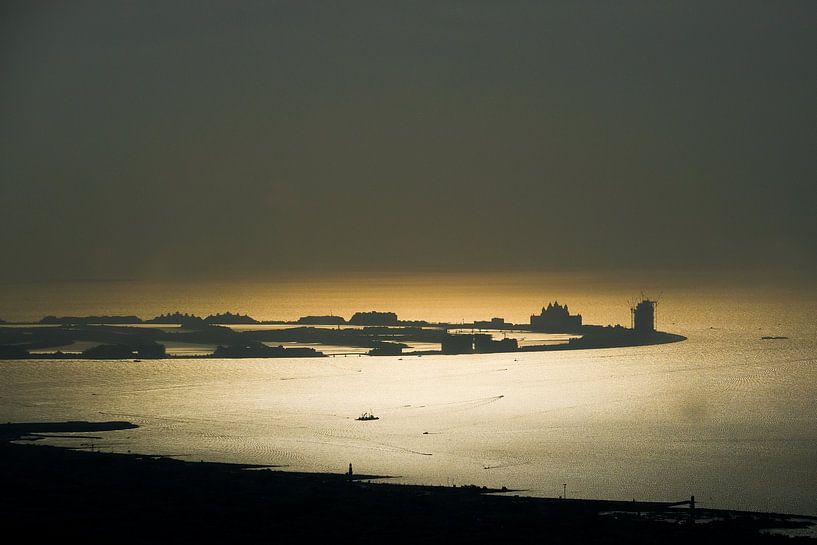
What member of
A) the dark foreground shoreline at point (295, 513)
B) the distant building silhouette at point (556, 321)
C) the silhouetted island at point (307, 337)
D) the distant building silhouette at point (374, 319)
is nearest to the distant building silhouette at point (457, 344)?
the silhouetted island at point (307, 337)

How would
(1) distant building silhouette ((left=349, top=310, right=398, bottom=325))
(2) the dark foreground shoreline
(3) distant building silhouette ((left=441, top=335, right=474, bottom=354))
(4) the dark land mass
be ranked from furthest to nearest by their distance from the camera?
1. (1) distant building silhouette ((left=349, top=310, right=398, bottom=325))
2. (3) distant building silhouette ((left=441, top=335, right=474, bottom=354))
3. (4) the dark land mass
4. (2) the dark foreground shoreline

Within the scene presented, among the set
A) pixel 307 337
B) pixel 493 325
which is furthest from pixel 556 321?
pixel 307 337

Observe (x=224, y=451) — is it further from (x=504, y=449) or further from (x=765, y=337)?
(x=765, y=337)

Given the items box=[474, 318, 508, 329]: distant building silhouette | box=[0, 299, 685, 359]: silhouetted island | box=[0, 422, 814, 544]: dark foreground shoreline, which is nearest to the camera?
box=[0, 422, 814, 544]: dark foreground shoreline

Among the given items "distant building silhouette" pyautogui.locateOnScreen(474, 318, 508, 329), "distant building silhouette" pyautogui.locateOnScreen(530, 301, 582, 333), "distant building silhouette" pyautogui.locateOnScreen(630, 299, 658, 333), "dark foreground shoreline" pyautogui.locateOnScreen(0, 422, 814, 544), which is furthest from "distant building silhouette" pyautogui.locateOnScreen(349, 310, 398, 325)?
"dark foreground shoreline" pyautogui.locateOnScreen(0, 422, 814, 544)

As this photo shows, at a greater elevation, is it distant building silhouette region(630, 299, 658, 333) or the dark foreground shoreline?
distant building silhouette region(630, 299, 658, 333)

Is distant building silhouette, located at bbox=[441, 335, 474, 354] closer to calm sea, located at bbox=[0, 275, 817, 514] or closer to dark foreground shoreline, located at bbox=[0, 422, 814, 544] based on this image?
calm sea, located at bbox=[0, 275, 817, 514]
